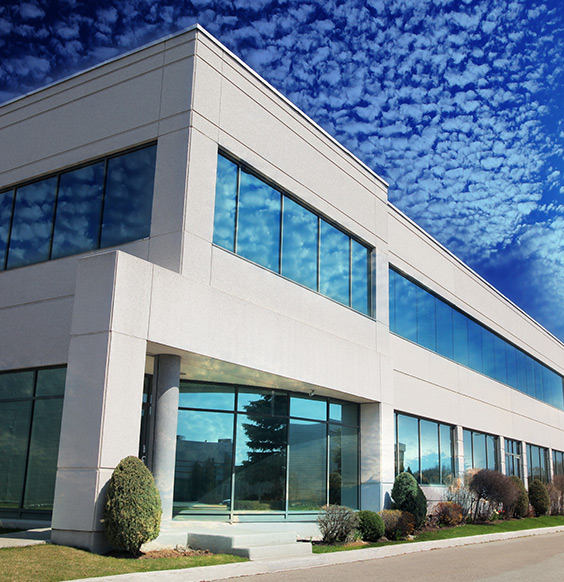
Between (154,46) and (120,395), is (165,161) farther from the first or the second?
(120,395)

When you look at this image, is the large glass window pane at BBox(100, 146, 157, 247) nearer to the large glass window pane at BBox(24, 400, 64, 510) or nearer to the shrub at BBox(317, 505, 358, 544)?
the large glass window pane at BBox(24, 400, 64, 510)

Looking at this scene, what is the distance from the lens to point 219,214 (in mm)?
17203

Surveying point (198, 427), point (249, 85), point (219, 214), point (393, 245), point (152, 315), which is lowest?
point (198, 427)

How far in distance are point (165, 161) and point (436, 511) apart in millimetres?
15582

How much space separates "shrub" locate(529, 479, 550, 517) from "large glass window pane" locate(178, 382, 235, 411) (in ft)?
69.5

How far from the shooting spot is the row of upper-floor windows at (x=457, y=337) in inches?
1043

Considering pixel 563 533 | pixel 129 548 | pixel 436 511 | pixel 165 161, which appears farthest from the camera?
pixel 563 533

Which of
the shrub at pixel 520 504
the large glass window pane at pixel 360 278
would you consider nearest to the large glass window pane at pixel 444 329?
the shrub at pixel 520 504

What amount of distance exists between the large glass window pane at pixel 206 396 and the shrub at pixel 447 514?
9.93 m

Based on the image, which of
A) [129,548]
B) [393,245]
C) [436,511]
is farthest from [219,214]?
[436,511]

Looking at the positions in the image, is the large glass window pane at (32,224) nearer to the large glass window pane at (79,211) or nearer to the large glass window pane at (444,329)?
the large glass window pane at (79,211)

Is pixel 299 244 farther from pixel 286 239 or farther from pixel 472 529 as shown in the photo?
pixel 472 529

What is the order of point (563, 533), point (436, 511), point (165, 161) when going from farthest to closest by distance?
point (563, 533) < point (436, 511) < point (165, 161)

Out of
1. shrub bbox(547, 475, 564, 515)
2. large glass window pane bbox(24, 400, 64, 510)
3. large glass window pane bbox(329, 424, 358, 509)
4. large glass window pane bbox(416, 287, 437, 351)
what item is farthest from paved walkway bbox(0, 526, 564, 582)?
shrub bbox(547, 475, 564, 515)
